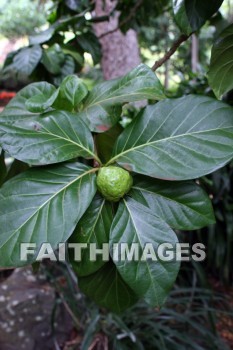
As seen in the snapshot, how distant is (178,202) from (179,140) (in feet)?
0.25

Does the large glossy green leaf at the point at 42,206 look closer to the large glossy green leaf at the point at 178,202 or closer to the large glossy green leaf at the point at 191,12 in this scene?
the large glossy green leaf at the point at 178,202

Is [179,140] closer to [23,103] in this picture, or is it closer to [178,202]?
[178,202]

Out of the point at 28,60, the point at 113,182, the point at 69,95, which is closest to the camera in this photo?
the point at 113,182

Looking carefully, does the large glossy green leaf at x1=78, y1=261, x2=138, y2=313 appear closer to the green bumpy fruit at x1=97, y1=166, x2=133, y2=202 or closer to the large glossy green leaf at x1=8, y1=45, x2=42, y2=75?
the green bumpy fruit at x1=97, y1=166, x2=133, y2=202

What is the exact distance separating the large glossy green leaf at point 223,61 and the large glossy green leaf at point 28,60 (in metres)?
0.53

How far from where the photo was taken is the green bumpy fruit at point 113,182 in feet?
1.33

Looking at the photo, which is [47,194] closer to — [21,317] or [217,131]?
[217,131]

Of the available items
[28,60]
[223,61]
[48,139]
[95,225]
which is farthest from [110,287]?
[28,60]

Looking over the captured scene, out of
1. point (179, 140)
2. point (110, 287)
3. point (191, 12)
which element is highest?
point (191, 12)

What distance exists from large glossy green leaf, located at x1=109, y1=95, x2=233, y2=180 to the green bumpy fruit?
0.05 ft

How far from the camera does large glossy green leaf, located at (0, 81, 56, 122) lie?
507mm

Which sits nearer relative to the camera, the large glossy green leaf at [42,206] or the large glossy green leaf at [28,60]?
the large glossy green leaf at [42,206]

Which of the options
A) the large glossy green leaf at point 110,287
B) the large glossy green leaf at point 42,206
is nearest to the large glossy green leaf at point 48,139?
the large glossy green leaf at point 42,206

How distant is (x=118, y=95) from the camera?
0.47 meters
